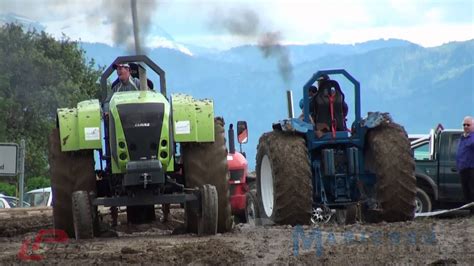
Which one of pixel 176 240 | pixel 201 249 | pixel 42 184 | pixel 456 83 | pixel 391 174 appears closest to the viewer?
pixel 201 249

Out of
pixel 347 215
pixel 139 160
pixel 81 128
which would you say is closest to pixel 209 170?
pixel 139 160

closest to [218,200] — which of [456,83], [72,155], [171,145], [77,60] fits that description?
[171,145]

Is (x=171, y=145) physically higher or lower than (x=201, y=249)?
higher

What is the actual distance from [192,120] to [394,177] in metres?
3.02

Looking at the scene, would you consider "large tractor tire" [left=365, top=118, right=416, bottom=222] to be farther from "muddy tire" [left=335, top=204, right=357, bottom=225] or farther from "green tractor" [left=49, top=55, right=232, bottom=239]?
"green tractor" [left=49, top=55, right=232, bottom=239]

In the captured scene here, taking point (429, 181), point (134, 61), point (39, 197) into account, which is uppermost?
point (134, 61)

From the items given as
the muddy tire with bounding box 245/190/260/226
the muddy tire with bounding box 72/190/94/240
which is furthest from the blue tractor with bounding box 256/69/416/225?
the muddy tire with bounding box 72/190/94/240

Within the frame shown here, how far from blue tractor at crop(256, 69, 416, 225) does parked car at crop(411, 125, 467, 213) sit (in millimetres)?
5330

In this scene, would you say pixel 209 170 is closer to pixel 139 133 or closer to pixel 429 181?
→ pixel 139 133

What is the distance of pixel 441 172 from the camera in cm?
2089

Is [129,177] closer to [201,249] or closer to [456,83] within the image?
[201,249]

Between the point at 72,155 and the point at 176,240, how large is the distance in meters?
1.81

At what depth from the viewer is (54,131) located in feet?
41.4

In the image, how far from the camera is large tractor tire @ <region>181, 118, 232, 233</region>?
12.2 m
